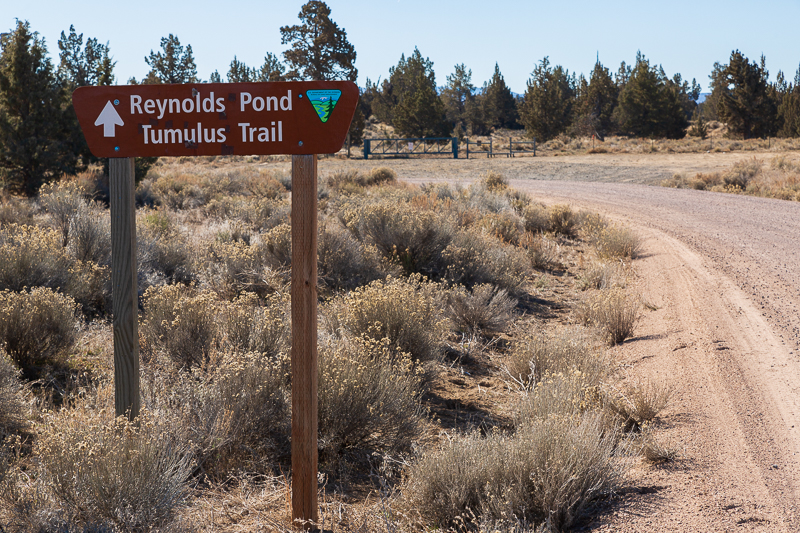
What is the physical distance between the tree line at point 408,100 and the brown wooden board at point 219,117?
11.7 m

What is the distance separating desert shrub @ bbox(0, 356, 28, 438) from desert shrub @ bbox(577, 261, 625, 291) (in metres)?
6.40

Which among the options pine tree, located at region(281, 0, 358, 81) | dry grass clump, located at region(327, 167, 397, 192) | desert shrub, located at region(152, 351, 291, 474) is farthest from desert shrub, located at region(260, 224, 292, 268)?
pine tree, located at region(281, 0, 358, 81)

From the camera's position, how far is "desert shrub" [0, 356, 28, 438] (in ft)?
11.7

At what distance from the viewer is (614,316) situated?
6.00 meters

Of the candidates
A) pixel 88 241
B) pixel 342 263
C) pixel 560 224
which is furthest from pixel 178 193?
pixel 560 224

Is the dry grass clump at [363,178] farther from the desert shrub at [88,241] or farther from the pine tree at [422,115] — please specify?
the pine tree at [422,115]

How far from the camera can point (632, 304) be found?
616 cm

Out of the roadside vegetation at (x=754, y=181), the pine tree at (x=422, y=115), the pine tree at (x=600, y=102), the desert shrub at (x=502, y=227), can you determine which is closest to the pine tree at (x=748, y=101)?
the pine tree at (x=600, y=102)

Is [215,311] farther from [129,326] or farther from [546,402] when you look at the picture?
[546,402]

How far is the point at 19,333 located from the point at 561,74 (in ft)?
235

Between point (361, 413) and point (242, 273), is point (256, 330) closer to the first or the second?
point (361, 413)

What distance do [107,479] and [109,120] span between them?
1.64m

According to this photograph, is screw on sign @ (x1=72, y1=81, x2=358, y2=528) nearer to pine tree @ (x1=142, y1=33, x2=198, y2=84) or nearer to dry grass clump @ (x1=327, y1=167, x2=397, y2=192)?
dry grass clump @ (x1=327, y1=167, x2=397, y2=192)

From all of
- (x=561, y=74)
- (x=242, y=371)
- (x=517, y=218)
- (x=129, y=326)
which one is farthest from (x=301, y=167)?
(x=561, y=74)
